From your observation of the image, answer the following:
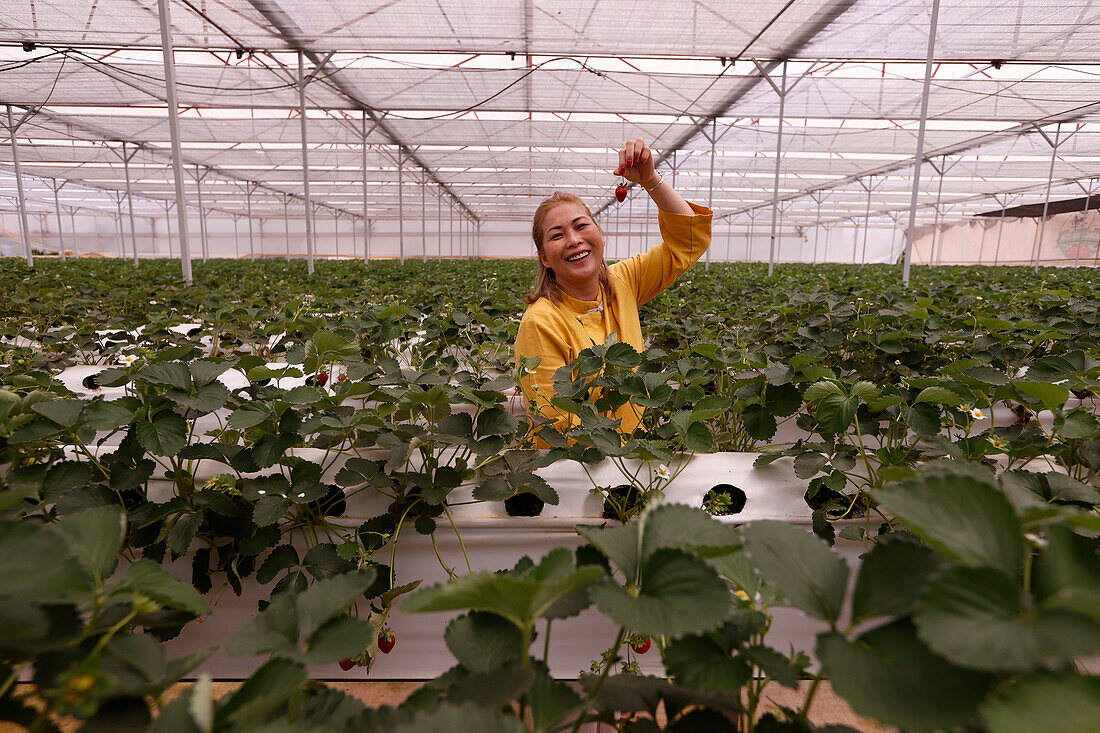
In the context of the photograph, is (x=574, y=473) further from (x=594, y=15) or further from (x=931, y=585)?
(x=594, y=15)

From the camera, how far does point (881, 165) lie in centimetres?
1969

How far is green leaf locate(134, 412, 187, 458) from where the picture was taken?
112 centimetres

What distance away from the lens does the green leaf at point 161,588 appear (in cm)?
50

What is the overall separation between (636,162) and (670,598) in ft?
5.96

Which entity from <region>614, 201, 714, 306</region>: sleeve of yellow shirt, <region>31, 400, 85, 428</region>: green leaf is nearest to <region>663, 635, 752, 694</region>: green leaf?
<region>31, 400, 85, 428</region>: green leaf

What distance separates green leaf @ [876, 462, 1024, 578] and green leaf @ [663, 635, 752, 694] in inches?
7.5

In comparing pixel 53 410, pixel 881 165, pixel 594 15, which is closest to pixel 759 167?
pixel 881 165

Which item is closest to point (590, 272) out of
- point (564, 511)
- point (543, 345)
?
point (543, 345)

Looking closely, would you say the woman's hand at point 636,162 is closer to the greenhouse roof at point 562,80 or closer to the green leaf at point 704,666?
the green leaf at point 704,666

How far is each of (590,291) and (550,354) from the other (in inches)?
16.3

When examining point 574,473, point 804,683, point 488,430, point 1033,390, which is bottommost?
point 804,683

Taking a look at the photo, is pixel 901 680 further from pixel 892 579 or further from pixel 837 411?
pixel 837 411

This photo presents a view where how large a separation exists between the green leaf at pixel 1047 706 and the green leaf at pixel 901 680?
2 cm

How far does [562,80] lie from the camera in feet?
36.2
